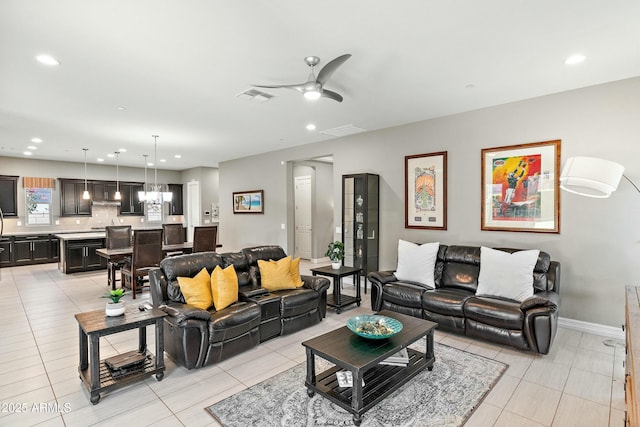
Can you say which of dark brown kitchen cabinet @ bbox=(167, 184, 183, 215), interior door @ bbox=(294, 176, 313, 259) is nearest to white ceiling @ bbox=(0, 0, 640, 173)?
interior door @ bbox=(294, 176, 313, 259)

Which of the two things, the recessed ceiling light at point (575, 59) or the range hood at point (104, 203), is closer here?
the recessed ceiling light at point (575, 59)

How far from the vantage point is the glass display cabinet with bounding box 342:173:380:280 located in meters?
5.73

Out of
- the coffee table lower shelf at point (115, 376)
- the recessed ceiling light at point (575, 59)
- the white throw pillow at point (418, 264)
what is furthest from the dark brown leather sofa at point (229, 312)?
the recessed ceiling light at point (575, 59)

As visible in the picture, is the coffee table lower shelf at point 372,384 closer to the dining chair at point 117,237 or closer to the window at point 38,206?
the dining chair at point 117,237

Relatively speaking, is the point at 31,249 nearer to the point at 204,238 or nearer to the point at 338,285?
the point at 204,238

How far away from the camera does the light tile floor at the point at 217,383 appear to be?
7.69ft

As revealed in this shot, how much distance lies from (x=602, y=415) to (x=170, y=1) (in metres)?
4.18

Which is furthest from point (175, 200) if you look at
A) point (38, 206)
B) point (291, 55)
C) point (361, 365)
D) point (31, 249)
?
point (361, 365)

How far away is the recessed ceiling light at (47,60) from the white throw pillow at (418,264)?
4456 mm

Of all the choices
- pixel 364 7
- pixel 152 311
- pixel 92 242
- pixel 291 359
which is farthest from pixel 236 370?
pixel 92 242

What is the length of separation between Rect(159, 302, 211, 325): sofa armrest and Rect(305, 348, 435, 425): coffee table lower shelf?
1.12 meters

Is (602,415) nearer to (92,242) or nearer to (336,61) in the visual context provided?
(336,61)

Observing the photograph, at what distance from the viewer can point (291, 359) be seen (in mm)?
3244

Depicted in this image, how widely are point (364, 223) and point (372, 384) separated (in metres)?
3.45
